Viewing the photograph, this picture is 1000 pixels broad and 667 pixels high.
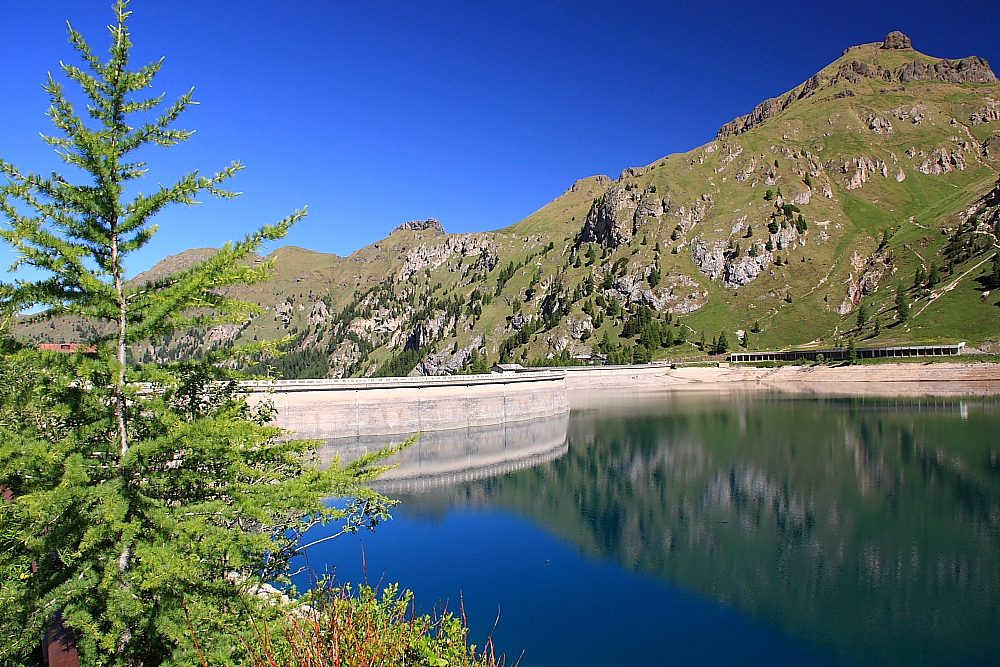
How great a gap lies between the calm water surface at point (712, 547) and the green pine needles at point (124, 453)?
13.8 m

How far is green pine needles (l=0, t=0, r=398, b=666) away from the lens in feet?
28.7

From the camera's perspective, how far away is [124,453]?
947cm

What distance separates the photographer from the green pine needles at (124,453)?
8.73 m

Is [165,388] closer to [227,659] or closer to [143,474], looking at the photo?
[143,474]

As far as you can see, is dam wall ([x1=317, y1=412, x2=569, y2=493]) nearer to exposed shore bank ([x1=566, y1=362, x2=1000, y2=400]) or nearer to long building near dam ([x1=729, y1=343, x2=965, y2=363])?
exposed shore bank ([x1=566, y1=362, x2=1000, y2=400])

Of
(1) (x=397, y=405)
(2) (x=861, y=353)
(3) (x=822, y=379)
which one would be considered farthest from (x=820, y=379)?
(1) (x=397, y=405)

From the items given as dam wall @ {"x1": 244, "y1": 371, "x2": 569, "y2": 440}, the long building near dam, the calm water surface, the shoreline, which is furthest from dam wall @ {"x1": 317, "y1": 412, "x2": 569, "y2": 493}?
the long building near dam

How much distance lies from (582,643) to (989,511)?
32550 mm

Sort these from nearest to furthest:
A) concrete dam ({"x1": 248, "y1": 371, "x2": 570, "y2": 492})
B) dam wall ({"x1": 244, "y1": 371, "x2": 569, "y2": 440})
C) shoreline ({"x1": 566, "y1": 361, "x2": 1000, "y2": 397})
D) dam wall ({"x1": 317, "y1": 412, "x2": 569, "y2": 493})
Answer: dam wall ({"x1": 317, "y1": 412, "x2": 569, "y2": 493}) < concrete dam ({"x1": 248, "y1": 371, "x2": 570, "y2": 492}) < dam wall ({"x1": 244, "y1": 371, "x2": 569, "y2": 440}) < shoreline ({"x1": 566, "y1": 361, "x2": 1000, "y2": 397})

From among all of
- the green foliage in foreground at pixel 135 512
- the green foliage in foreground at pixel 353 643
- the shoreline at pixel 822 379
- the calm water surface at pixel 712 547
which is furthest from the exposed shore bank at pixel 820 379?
the green foliage in foreground at pixel 135 512

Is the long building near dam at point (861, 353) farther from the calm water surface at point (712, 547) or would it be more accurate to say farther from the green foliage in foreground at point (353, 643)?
the green foliage in foreground at point (353, 643)

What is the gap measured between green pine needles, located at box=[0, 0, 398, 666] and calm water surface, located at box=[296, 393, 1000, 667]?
13.8 m

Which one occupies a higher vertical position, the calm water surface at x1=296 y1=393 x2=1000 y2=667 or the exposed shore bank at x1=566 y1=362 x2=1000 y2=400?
the exposed shore bank at x1=566 y1=362 x2=1000 y2=400

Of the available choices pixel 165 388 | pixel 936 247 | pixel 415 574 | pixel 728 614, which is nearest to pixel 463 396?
pixel 415 574
